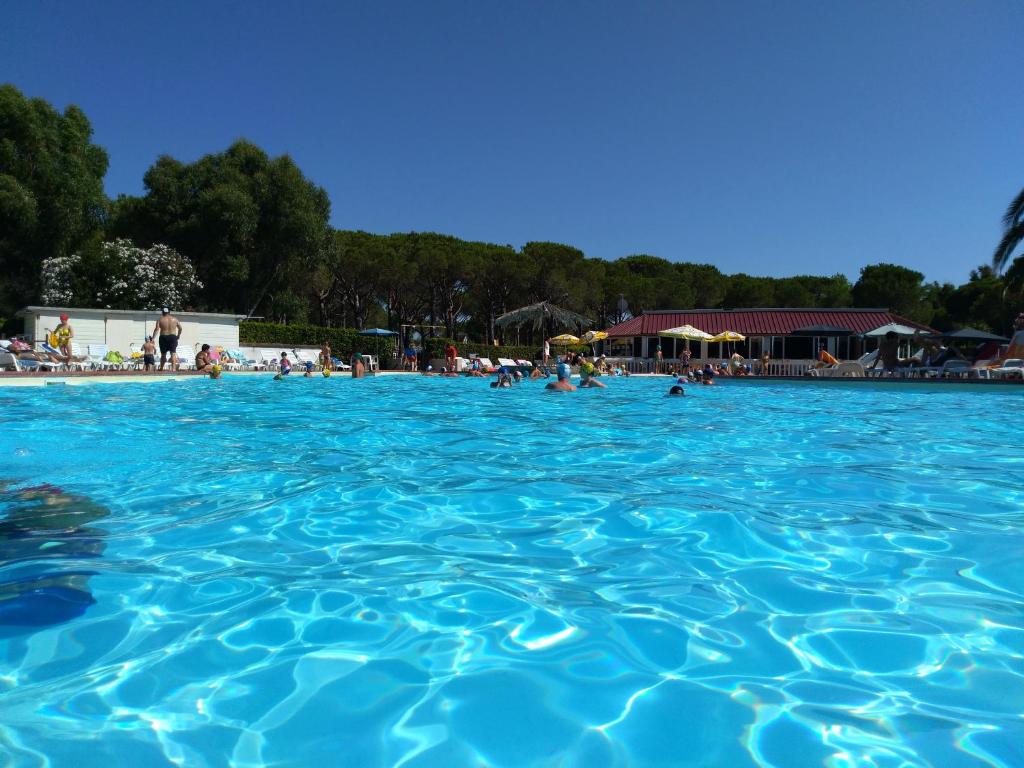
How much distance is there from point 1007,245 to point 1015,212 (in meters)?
1.00

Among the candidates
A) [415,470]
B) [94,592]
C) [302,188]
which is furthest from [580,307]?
[94,592]

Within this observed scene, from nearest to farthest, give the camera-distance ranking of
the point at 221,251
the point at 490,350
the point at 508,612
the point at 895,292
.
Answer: the point at 508,612 → the point at 221,251 → the point at 490,350 → the point at 895,292

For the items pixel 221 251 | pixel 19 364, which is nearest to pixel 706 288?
pixel 221 251

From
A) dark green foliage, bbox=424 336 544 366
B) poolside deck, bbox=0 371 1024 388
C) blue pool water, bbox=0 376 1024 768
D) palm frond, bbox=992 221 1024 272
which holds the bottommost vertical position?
blue pool water, bbox=0 376 1024 768

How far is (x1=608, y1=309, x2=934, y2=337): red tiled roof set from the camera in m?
35.6

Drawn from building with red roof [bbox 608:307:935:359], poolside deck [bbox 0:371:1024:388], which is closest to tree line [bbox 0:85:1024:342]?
poolside deck [bbox 0:371:1024:388]

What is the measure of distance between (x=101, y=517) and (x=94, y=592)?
4.49 ft

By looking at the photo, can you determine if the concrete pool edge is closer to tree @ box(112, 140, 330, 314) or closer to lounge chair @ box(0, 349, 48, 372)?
lounge chair @ box(0, 349, 48, 372)

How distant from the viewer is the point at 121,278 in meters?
28.7

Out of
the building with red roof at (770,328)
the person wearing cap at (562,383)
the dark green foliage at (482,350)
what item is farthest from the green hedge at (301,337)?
the person wearing cap at (562,383)

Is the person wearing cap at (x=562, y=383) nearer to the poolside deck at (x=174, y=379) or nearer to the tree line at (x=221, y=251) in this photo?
the poolside deck at (x=174, y=379)

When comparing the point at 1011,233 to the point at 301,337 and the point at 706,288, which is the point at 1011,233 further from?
the point at 706,288

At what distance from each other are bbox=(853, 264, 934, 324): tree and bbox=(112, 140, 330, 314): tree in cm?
3814

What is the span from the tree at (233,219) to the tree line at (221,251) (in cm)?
6
